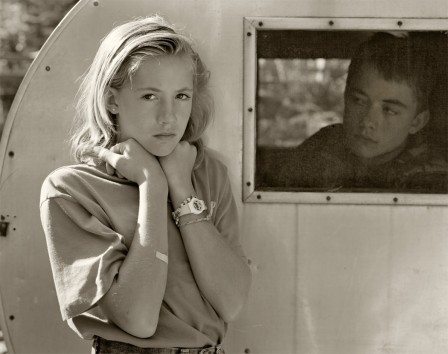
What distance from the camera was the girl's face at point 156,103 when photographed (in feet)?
9.55

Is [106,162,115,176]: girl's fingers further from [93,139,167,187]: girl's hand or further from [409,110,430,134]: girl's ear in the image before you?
[409,110,430,134]: girl's ear

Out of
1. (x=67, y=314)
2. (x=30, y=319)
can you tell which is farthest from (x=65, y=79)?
(x=67, y=314)

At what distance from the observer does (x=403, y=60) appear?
11.8 feet

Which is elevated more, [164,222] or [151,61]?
[151,61]

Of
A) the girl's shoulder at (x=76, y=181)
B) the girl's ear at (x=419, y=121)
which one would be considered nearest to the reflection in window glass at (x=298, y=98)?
the girl's ear at (x=419, y=121)

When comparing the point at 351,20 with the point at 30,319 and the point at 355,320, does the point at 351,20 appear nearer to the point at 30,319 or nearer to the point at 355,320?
the point at 355,320

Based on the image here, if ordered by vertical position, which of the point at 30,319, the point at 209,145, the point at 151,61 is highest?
the point at 151,61

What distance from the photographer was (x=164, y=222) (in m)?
2.79

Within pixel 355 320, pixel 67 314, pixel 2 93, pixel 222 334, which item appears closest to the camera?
pixel 67 314

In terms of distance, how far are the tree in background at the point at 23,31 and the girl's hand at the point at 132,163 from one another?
334 inches

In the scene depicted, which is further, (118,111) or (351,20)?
(351,20)

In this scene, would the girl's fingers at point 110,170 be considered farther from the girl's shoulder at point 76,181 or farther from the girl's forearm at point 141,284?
the girl's forearm at point 141,284

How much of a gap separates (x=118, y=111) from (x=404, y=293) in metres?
1.34

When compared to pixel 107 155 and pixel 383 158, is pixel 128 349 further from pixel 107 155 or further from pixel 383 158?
pixel 383 158
